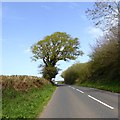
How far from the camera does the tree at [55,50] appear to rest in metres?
69.8

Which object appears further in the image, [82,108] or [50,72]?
[50,72]

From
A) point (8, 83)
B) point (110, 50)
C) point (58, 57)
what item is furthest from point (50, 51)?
point (8, 83)

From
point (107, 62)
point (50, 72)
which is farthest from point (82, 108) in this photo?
point (50, 72)

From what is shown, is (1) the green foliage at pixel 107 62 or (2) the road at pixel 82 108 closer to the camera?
(2) the road at pixel 82 108

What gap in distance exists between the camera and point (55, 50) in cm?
6962

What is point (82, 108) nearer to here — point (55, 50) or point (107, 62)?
point (107, 62)

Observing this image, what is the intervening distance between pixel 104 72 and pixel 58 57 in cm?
1259

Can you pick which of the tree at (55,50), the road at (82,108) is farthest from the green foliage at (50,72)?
the road at (82,108)

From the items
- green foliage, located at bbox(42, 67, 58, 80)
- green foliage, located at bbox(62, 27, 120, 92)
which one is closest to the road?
green foliage, located at bbox(62, 27, 120, 92)

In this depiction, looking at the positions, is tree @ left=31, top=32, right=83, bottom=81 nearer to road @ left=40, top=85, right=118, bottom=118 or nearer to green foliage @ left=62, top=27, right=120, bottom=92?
green foliage @ left=62, top=27, right=120, bottom=92

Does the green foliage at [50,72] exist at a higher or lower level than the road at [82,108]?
higher

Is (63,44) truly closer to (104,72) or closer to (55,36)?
(55,36)

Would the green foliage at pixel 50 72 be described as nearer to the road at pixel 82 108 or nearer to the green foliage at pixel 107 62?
the green foliage at pixel 107 62

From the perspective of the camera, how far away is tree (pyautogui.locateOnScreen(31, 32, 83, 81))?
229ft
